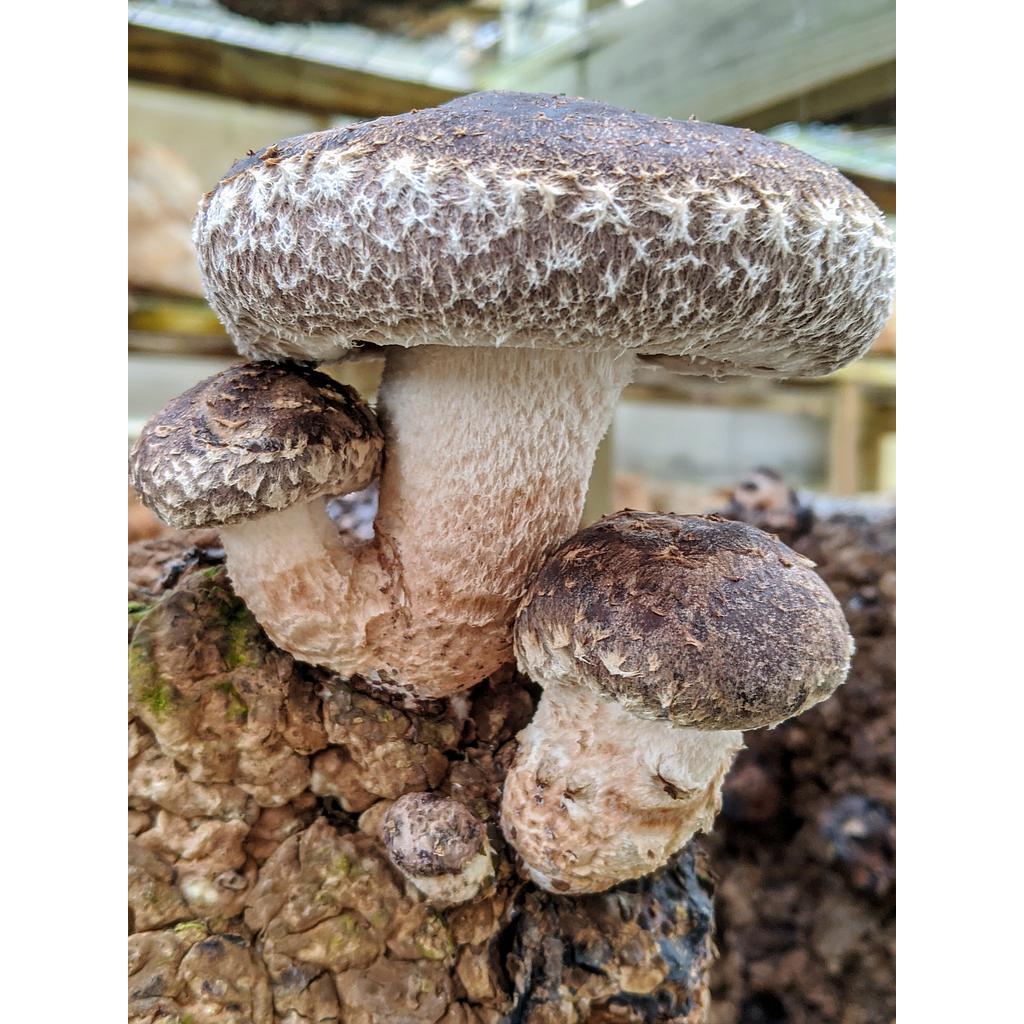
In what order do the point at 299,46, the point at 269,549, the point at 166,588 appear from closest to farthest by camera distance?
the point at 269,549 → the point at 166,588 → the point at 299,46

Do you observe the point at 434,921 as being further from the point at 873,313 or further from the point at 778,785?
the point at 778,785

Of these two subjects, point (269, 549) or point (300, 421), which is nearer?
point (300, 421)

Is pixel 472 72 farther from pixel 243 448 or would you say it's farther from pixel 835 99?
pixel 243 448

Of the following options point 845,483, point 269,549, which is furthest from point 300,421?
point 845,483

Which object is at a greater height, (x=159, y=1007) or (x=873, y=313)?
(x=873, y=313)

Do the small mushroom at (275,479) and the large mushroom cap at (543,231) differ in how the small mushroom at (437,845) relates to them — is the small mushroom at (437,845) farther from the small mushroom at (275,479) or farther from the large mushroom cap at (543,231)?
the large mushroom cap at (543,231)

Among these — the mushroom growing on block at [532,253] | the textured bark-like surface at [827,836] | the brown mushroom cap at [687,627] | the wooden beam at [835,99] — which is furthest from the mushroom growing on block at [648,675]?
the wooden beam at [835,99]
